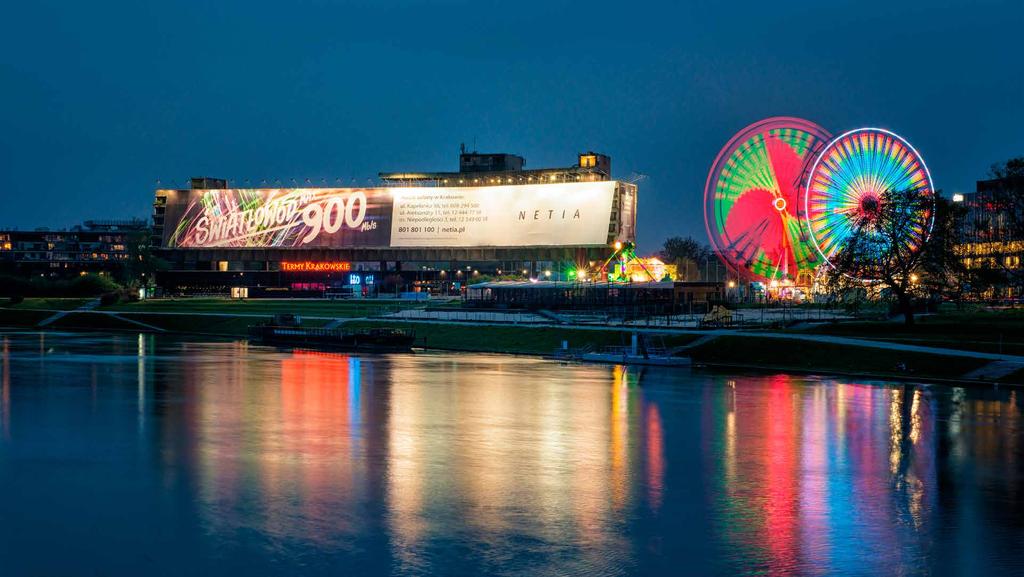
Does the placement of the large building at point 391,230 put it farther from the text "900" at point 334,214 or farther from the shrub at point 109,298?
the shrub at point 109,298

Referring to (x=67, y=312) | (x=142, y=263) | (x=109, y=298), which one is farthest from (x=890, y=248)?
(x=142, y=263)

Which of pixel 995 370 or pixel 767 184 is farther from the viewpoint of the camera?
pixel 767 184

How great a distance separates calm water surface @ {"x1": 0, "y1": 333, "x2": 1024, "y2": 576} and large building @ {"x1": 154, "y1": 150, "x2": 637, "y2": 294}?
11116 centimetres

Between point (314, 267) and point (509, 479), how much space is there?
162 metres

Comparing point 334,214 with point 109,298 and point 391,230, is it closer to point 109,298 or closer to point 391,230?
point 391,230

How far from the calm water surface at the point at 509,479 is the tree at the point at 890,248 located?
957 inches

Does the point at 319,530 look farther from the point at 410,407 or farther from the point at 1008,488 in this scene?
the point at 410,407

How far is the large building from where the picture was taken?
6575 inches

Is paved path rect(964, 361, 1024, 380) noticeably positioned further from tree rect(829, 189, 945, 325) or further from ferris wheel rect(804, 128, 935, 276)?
ferris wheel rect(804, 128, 935, 276)

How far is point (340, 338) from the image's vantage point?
92.2 metres

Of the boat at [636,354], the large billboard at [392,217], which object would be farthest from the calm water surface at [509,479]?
the large billboard at [392,217]

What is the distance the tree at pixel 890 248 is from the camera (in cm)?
7856

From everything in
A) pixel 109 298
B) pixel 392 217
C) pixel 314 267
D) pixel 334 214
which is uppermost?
pixel 334 214

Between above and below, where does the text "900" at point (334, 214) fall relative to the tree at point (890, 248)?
above
